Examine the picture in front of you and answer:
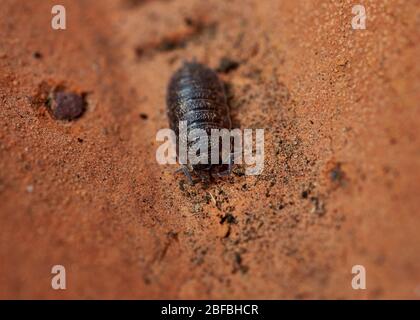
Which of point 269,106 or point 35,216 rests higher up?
point 269,106

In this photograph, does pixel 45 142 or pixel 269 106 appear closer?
pixel 45 142

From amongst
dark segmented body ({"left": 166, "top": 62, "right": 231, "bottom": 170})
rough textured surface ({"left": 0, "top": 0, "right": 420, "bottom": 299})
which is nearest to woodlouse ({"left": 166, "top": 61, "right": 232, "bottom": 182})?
dark segmented body ({"left": 166, "top": 62, "right": 231, "bottom": 170})

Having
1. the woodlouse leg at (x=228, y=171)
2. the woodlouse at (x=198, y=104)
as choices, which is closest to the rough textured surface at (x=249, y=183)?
the woodlouse leg at (x=228, y=171)

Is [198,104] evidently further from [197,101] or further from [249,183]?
[249,183]

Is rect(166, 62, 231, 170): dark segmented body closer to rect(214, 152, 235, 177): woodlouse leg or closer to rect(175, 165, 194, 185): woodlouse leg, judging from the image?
rect(175, 165, 194, 185): woodlouse leg

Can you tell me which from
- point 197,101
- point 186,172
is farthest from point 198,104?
point 186,172
